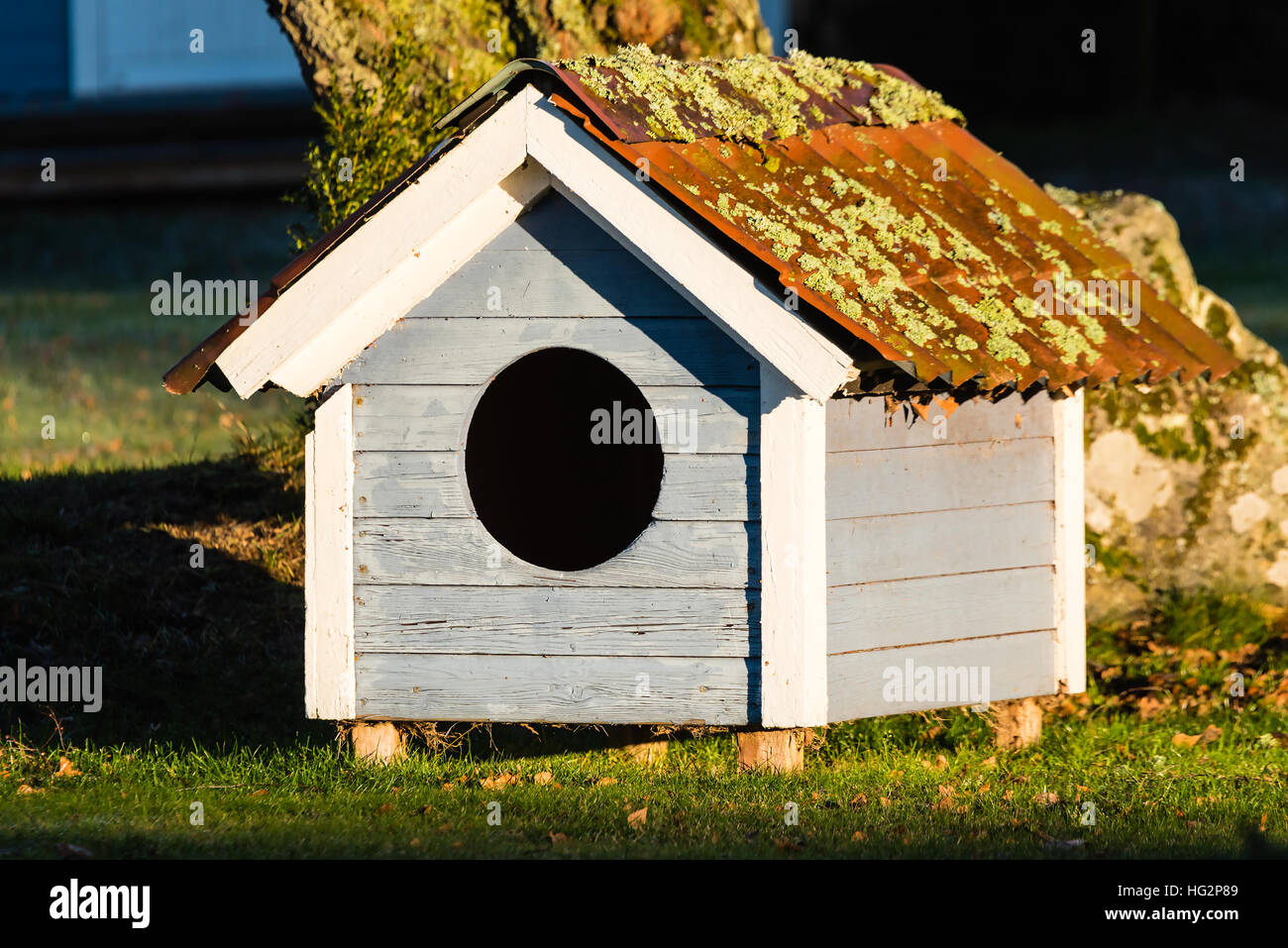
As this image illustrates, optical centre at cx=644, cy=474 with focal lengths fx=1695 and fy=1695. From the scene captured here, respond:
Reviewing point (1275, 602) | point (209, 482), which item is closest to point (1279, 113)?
point (1275, 602)

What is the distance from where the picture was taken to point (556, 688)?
5473 mm

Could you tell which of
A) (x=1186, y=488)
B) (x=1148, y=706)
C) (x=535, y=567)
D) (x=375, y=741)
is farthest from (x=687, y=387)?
(x=1186, y=488)

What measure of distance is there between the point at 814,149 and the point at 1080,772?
2432mm

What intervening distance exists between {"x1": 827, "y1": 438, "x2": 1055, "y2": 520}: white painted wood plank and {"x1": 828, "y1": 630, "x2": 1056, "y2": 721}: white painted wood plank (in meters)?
0.49

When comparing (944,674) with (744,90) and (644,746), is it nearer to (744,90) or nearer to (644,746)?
(644,746)

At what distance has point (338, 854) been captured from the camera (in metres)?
4.88

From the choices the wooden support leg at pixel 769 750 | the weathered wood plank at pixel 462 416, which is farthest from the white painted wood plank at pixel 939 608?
the weathered wood plank at pixel 462 416

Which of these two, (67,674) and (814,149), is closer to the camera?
(814,149)

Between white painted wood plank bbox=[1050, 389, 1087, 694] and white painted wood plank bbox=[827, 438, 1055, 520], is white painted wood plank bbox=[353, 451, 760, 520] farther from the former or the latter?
white painted wood plank bbox=[1050, 389, 1087, 694]

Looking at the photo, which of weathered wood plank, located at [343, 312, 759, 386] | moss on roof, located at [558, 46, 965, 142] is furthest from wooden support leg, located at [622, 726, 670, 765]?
moss on roof, located at [558, 46, 965, 142]

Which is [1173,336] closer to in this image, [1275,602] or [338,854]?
[1275,602]

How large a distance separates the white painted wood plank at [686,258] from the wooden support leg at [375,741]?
1.88m

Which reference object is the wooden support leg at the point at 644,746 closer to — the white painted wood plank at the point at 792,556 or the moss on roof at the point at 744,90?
the white painted wood plank at the point at 792,556

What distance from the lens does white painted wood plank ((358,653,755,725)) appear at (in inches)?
211
